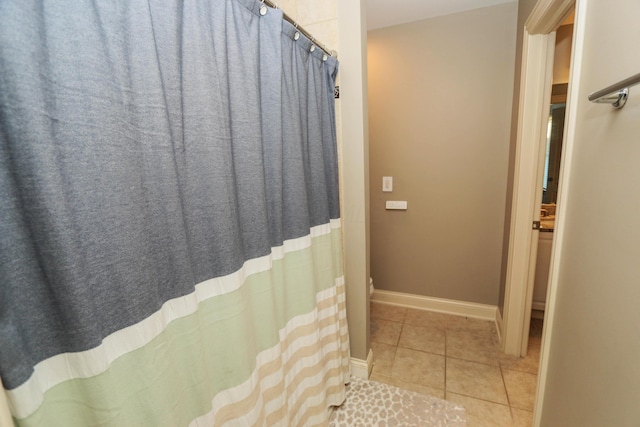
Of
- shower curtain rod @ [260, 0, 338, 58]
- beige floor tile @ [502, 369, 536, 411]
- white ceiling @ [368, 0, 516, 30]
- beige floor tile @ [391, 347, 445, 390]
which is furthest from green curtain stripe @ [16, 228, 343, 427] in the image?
white ceiling @ [368, 0, 516, 30]

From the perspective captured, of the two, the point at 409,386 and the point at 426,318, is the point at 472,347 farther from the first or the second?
the point at 409,386

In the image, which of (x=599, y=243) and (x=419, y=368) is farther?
(x=419, y=368)

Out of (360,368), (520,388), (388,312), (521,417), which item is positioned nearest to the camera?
(521,417)

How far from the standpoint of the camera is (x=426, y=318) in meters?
2.50

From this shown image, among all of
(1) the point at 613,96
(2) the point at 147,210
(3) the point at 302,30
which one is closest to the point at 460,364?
(1) the point at 613,96

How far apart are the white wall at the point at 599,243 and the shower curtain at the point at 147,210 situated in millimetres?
1028

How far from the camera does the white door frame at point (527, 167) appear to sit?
160 cm

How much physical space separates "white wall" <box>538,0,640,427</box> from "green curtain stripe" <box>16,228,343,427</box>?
101 centimetres

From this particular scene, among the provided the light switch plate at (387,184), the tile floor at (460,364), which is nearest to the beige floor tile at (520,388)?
the tile floor at (460,364)

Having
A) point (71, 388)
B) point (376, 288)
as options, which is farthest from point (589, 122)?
point (376, 288)

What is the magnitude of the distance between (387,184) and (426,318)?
52.8 inches

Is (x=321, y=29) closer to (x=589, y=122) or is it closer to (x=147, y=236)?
(x=589, y=122)

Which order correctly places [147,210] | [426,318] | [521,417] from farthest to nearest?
[426,318], [521,417], [147,210]

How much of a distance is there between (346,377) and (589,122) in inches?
70.0
